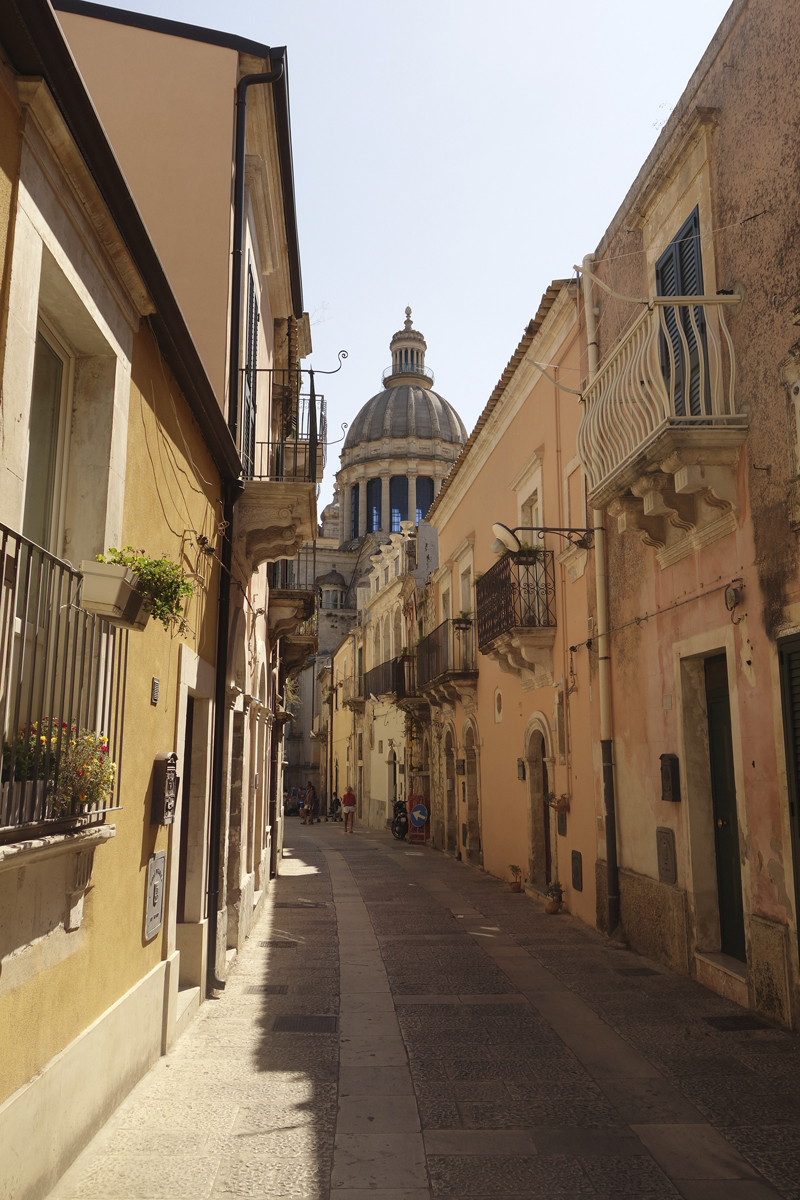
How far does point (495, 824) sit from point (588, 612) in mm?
6347

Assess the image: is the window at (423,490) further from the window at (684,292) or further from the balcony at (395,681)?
the window at (684,292)

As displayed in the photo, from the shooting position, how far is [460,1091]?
5.27m

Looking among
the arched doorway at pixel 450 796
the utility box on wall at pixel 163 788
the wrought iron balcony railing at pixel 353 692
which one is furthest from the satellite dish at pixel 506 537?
the wrought iron balcony railing at pixel 353 692

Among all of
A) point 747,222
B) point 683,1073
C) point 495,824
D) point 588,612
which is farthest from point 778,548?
point 495,824

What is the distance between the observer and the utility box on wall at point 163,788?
5.64 metres

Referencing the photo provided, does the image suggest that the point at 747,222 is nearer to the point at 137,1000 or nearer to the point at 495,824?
the point at 137,1000

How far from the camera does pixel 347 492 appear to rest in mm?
58719

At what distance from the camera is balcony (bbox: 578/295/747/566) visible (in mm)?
7180

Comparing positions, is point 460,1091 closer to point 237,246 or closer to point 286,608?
point 237,246

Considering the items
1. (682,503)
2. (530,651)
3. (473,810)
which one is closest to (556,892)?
(530,651)

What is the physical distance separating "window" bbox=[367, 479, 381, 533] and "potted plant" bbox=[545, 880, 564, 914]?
1802 inches

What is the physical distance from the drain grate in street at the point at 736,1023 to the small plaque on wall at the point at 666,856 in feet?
5.83

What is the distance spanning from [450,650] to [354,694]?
18287 millimetres

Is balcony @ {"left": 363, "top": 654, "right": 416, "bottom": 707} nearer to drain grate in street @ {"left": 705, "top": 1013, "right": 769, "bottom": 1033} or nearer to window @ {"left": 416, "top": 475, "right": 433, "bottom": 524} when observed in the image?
drain grate in street @ {"left": 705, "top": 1013, "right": 769, "bottom": 1033}
